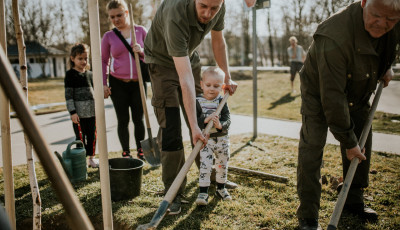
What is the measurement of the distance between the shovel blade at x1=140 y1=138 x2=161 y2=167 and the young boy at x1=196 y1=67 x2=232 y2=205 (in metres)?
0.87

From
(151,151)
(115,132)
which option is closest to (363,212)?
(151,151)

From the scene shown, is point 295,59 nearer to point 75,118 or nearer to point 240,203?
point 75,118

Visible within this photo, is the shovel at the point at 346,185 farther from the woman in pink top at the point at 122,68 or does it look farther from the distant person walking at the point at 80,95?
the distant person walking at the point at 80,95

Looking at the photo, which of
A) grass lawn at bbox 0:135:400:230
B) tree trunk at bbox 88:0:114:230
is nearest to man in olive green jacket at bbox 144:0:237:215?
grass lawn at bbox 0:135:400:230

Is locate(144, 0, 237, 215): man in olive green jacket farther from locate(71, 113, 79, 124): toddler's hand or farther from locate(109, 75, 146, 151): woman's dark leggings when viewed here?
locate(71, 113, 79, 124): toddler's hand

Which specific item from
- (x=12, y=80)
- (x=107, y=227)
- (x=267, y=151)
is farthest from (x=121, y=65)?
(x=12, y=80)

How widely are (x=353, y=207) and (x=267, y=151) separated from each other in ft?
6.49

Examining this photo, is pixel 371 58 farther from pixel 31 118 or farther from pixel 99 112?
pixel 31 118

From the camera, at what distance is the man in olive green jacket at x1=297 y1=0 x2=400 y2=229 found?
84.4 inches

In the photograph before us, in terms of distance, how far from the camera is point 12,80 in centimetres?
87

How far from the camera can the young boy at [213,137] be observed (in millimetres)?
3139

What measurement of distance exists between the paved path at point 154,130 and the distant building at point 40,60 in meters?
32.4

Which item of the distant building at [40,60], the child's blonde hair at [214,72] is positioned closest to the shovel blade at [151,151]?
the child's blonde hair at [214,72]

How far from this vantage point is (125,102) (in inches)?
166
